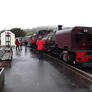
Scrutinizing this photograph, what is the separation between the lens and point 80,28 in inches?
491

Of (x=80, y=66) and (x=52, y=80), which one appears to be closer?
(x=52, y=80)

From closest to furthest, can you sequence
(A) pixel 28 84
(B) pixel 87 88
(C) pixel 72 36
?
(B) pixel 87 88 < (A) pixel 28 84 < (C) pixel 72 36

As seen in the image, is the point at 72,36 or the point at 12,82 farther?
the point at 72,36

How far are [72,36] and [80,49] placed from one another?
105 cm

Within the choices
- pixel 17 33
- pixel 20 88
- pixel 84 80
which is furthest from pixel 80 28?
pixel 17 33

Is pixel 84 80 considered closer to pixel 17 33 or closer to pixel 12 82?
pixel 12 82

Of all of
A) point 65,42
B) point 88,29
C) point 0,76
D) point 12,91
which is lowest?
point 12,91

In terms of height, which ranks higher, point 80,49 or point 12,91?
point 80,49

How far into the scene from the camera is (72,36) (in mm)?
12320

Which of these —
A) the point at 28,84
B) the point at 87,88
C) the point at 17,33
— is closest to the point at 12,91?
the point at 28,84

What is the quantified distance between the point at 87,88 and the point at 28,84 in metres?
2.52

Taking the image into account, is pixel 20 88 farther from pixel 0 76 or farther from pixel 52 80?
pixel 52 80

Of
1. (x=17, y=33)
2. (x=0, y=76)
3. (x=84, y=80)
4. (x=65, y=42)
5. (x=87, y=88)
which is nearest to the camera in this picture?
(x=0, y=76)

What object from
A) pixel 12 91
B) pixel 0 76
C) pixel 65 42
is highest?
pixel 65 42
